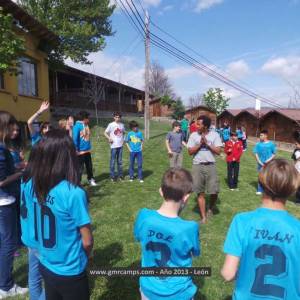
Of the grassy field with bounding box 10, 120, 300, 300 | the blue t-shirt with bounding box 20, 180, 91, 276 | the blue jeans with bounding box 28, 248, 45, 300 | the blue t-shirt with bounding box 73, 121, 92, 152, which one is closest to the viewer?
the blue t-shirt with bounding box 20, 180, 91, 276

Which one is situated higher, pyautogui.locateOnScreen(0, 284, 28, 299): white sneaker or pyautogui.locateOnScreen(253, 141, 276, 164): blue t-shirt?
pyautogui.locateOnScreen(253, 141, 276, 164): blue t-shirt

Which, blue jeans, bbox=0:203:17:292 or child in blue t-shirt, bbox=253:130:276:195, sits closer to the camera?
blue jeans, bbox=0:203:17:292

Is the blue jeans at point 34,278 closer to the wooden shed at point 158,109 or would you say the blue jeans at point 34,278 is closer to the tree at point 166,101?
the tree at point 166,101

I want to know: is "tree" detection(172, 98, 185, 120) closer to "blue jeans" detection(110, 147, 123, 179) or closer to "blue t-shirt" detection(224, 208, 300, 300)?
"blue jeans" detection(110, 147, 123, 179)

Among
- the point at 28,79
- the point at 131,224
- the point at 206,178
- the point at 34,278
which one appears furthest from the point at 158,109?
the point at 34,278

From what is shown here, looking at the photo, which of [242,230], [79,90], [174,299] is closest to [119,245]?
[174,299]

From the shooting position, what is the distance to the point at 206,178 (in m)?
6.14

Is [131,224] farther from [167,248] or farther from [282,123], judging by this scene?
[282,123]

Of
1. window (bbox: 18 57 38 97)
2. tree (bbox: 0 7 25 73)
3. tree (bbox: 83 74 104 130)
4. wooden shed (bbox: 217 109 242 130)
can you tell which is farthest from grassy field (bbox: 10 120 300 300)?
wooden shed (bbox: 217 109 242 130)

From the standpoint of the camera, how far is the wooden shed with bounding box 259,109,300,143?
1192 inches

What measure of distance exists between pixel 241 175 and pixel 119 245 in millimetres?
7914

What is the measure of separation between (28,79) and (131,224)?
14389 millimetres

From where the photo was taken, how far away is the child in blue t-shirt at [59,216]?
2266mm

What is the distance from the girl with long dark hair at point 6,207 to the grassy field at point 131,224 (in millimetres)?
518
